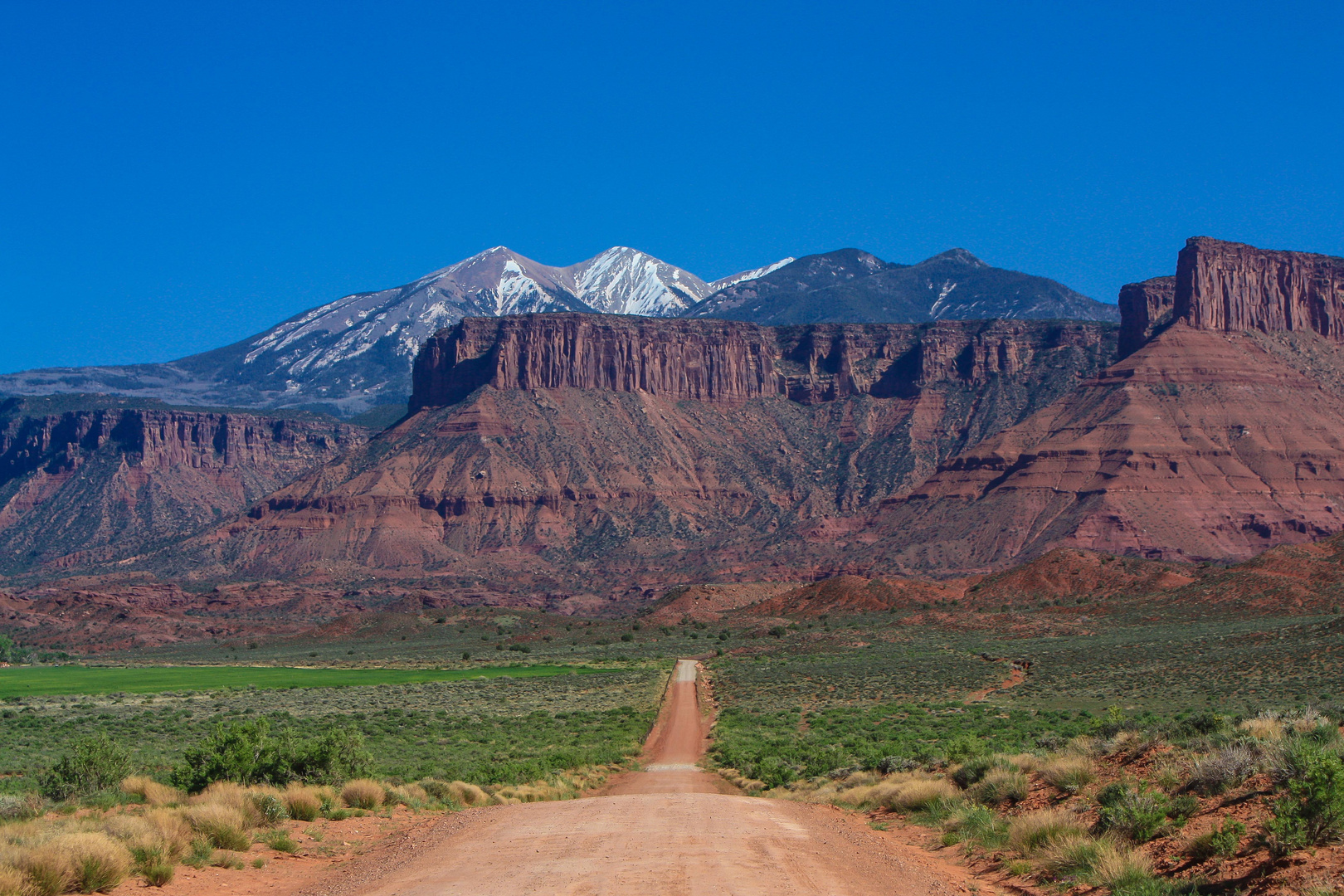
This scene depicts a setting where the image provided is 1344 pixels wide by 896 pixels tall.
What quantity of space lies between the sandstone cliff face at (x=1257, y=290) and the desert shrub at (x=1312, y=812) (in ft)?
543

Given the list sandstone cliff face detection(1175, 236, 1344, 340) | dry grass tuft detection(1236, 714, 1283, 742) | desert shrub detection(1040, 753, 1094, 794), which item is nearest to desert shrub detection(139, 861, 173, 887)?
desert shrub detection(1040, 753, 1094, 794)

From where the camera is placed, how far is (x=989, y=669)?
55.7m

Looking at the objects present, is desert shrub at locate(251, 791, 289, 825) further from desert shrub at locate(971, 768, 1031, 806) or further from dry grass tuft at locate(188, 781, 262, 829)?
desert shrub at locate(971, 768, 1031, 806)

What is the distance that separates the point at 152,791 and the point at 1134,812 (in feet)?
47.8

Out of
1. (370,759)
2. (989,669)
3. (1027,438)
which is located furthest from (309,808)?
(1027,438)

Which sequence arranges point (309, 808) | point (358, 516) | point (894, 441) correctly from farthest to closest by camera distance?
point (894, 441), point (358, 516), point (309, 808)

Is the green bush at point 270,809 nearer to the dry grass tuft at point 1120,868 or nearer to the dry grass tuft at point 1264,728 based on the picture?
the dry grass tuft at point 1120,868

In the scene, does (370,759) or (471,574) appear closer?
(370,759)

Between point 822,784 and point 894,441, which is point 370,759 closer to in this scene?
point 822,784

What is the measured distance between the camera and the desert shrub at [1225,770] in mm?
15344

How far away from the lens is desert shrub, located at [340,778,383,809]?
21703 mm

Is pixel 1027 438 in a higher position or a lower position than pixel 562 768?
higher

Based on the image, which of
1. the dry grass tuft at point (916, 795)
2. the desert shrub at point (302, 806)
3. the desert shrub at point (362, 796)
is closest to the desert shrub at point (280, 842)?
the desert shrub at point (302, 806)

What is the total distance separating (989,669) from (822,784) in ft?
105
